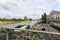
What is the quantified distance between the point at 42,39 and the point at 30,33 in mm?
297

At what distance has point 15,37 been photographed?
10.1ft

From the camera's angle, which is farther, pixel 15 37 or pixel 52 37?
pixel 15 37

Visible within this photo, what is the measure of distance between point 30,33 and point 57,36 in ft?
1.96

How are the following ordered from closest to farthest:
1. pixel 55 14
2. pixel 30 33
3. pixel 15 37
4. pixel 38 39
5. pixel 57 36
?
1. pixel 57 36
2. pixel 38 39
3. pixel 30 33
4. pixel 15 37
5. pixel 55 14

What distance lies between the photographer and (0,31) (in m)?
3.19

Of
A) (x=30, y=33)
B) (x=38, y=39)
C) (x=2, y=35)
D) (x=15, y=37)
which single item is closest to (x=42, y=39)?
(x=38, y=39)

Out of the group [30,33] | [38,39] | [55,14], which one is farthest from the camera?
[55,14]

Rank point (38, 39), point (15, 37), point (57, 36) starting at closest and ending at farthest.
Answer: point (57, 36)
point (38, 39)
point (15, 37)

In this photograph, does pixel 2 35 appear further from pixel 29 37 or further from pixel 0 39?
pixel 29 37

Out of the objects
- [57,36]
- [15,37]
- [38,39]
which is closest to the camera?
[57,36]

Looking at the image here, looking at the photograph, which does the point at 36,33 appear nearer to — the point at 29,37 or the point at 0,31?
the point at 29,37

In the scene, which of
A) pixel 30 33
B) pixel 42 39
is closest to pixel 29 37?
pixel 30 33

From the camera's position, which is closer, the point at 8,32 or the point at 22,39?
the point at 22,39

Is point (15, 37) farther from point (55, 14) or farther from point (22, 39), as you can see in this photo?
point (55, 14)
